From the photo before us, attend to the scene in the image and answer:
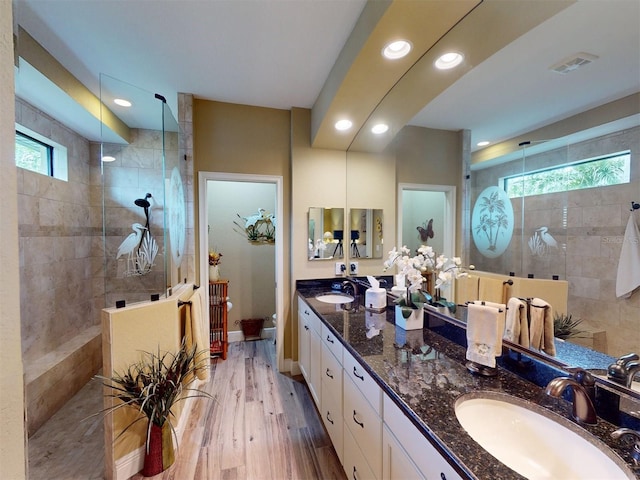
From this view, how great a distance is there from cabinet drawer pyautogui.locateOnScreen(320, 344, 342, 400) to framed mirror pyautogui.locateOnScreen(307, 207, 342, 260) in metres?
1.16

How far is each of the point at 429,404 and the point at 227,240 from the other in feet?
11.3

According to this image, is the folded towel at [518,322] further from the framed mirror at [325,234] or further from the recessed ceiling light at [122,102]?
the recessed ceiling light at [122,102]

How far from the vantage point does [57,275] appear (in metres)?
2.72

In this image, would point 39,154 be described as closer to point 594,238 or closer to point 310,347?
point 310,347

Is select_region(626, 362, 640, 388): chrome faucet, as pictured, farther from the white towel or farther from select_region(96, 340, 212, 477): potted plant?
select_region(96, 340, 212, 477): potted plant

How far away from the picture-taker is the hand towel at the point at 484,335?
1.13 metres

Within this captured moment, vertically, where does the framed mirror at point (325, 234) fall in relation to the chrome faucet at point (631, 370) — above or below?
above

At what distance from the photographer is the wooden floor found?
1.73 meters

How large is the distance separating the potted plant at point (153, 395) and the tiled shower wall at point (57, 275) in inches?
41.1

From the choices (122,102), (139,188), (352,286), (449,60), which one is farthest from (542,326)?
(122,102)

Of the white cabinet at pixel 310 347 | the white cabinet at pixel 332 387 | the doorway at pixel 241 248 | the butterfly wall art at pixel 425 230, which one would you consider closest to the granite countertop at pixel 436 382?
the white cabinet at pixel 332 387

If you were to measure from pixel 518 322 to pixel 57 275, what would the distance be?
3.82m

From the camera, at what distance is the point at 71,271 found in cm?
291

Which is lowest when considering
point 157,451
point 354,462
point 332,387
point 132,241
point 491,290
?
point 157,451
